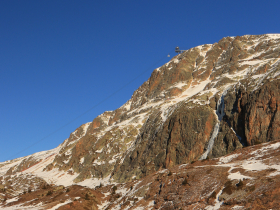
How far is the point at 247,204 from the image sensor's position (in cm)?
2461

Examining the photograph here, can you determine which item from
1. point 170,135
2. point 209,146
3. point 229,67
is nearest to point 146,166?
point 170,135

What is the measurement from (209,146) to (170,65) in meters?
118

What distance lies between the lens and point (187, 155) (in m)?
75.6

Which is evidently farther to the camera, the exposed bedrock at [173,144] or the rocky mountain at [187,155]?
the exposed bedrock at [173,144]

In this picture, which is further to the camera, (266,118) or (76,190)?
(266,118)

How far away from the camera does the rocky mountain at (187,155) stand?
103 ft

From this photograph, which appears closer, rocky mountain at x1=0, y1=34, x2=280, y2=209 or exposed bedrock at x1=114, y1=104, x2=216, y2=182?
rocky mountain at x1=0, y1=34, x2=280, y2=209

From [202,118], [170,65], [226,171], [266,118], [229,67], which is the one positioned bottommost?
[226,171]

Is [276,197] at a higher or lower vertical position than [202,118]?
lower

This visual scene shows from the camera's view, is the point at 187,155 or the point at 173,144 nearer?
the point at 187,155

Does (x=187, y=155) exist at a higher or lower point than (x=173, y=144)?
lower

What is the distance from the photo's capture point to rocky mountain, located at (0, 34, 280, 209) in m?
31.5

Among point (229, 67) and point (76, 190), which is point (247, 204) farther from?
point (229, 67)

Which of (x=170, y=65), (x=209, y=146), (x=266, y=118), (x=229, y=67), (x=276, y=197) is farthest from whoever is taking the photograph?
(x=170, y=65)
